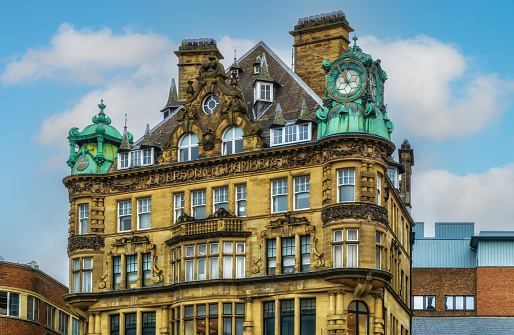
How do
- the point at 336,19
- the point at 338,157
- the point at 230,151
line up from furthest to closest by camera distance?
the point at 336,19, the point at 230,151, the point at 338,157

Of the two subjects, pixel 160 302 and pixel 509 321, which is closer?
pixel 160 302

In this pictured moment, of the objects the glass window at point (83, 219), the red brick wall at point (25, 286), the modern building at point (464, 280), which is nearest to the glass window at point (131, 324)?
the glass window at point (83, 219)

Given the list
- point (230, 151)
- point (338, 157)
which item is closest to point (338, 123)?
point (338, 157)

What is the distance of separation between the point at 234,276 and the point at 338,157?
31.9 ft

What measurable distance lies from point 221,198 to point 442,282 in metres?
41.4

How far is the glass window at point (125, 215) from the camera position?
79.1 m

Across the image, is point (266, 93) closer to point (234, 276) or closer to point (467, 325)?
point (234, 276)

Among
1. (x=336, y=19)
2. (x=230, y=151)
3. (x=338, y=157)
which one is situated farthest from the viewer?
(x=336, y=19)

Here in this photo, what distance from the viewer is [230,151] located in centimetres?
7681

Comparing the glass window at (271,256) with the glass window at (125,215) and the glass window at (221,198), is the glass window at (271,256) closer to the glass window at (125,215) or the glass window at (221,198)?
the glass window at (221,198)

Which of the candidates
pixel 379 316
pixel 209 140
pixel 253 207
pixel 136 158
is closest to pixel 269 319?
pixel 379 316

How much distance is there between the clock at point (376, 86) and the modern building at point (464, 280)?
1419 inches

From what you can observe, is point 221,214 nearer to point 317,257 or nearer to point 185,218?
point 185,218

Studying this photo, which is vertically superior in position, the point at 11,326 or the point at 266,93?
the point at 266,93
